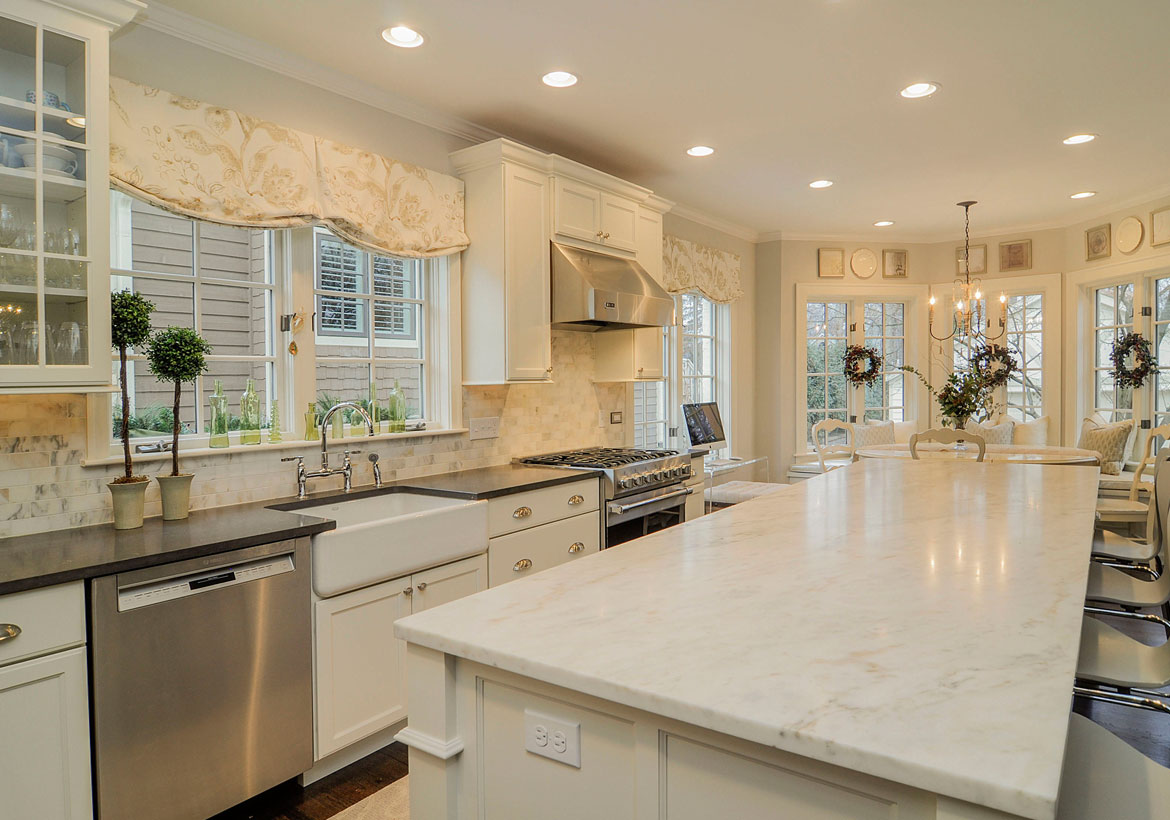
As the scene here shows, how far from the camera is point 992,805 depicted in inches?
27.6

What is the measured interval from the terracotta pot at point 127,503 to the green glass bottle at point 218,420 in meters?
0.41

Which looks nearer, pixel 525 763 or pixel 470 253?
pixel 525 763

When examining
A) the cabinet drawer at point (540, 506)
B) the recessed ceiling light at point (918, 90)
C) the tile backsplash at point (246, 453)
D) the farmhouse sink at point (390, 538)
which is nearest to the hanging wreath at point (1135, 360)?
the recessed ceiling light at point (918, 90)

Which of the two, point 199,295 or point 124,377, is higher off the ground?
point 199,295

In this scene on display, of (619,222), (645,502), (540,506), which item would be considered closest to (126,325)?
(540,506)

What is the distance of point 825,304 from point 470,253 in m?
4.21

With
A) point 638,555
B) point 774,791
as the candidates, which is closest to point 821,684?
point 774,791

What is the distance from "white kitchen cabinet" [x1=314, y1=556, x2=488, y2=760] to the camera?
7.63 ft

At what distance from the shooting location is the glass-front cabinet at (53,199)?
6.23 feet

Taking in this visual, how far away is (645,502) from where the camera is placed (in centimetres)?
382

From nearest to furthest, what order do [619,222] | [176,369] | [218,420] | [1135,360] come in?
[176,369] → [218,420] → [619,222] → [1135,360]

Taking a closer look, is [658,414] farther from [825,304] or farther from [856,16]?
[856,16]

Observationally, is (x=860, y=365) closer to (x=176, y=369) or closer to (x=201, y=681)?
(x=176, y=369)

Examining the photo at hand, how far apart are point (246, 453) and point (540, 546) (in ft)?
4.19
